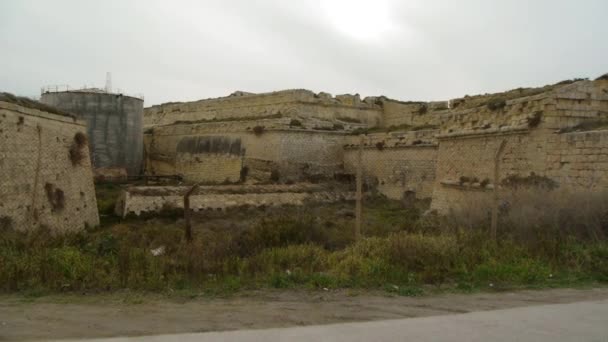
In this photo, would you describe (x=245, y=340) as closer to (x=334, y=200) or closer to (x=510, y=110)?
(x=510, y=110)

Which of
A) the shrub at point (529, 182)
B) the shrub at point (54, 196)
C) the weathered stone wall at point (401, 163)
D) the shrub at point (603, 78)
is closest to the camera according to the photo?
the shrub at point (529, 182)

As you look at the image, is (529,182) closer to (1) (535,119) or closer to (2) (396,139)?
(1) (535,119)

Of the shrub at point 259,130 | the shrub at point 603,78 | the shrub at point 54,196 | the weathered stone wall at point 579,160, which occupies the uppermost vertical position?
the shrub at point 603,78

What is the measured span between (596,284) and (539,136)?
217 inches

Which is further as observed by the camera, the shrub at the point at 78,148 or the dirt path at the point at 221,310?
the shrub at the point at 78,148

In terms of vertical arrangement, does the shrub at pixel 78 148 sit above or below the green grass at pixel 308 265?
above

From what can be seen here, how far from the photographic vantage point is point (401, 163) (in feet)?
72.0

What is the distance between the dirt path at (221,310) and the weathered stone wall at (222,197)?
1171 centimetres

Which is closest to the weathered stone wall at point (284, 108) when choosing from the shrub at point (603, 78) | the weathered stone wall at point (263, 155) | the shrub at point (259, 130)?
the weathered stone wall at point (263, 155)

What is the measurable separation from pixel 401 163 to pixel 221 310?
17504 millimetres

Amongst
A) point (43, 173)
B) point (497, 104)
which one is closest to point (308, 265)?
point (497, 104)

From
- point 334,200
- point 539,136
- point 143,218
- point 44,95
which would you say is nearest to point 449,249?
point 539,136

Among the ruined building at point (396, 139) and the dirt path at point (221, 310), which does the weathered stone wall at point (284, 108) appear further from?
the dirt path at point (221, 310)

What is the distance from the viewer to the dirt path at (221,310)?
451cm
